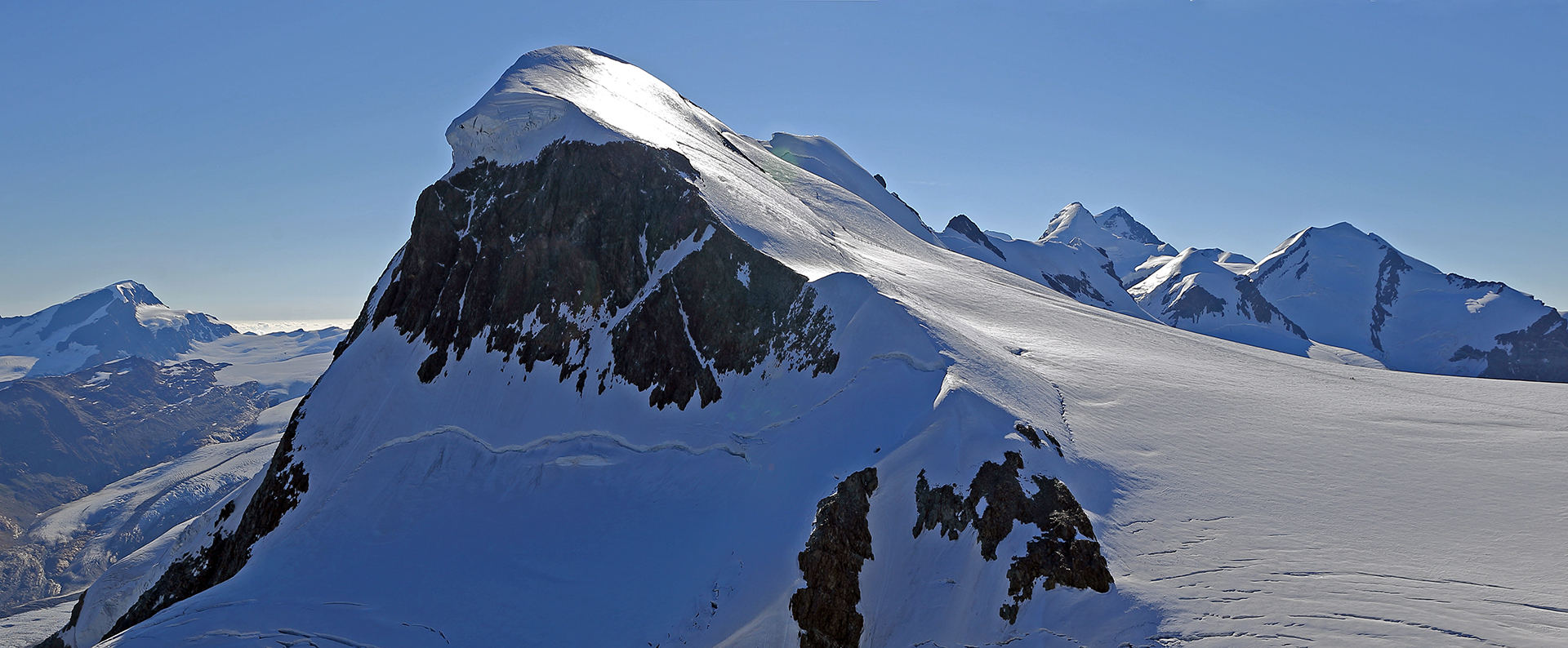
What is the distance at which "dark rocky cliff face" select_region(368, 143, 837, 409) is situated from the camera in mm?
36312

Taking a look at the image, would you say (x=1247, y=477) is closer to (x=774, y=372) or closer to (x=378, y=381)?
(x=774, y=372)

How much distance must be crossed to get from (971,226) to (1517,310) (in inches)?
7499

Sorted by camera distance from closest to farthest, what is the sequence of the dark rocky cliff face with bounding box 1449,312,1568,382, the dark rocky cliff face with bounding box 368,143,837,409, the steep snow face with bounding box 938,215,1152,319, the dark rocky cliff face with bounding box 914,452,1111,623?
the dark rocky cliff face with bounding box 914,452,1111,623
the dark rocky cliff face with bounding box 368,143,837,409
the steep snow face with bounding box 938,215,1152,319
the dark rocky cliff face with bounding box 1449,312,1568,382

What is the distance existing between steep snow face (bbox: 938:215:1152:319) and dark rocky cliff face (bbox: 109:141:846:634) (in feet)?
206

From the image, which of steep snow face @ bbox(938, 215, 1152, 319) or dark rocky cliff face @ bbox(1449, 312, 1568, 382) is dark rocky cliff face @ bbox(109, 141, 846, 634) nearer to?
steep snow face @ bbox(938, 215, 1152, 319)

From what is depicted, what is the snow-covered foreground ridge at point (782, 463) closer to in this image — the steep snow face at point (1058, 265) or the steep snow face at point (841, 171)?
the steep snow face at point (841, 171)

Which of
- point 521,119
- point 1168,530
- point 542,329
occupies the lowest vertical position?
point 1168,530

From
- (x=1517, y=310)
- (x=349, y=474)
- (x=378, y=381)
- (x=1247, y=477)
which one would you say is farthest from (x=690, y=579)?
(x=1517, y=310)

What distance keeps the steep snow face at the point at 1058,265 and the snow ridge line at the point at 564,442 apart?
6947 cm

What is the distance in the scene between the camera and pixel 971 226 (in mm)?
117688

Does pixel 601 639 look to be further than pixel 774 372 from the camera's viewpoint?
No

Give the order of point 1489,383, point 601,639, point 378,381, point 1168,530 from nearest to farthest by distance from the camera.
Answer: point 1168,530
point 601,639
point 1489,383
point 378,381

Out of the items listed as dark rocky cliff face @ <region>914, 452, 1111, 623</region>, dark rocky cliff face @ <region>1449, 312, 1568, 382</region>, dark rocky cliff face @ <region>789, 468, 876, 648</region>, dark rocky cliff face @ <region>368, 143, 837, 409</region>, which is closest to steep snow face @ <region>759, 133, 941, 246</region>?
dark rocky cliff face @ <region>368, 143, 837, 409</region>

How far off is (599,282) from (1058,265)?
11115 centimetres
